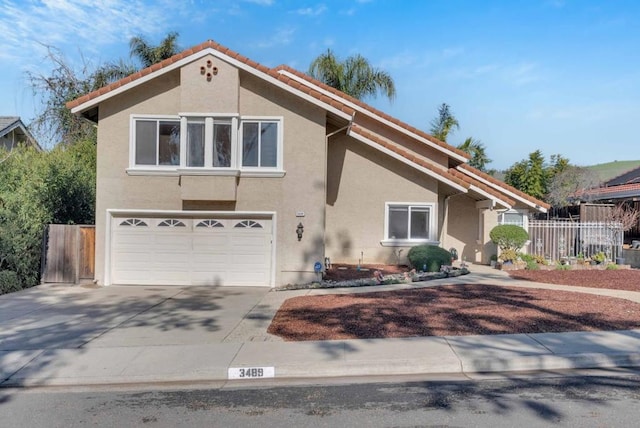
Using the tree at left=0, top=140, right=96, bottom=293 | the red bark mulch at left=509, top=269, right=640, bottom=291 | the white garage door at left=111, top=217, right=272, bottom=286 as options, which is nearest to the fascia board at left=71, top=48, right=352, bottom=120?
the tree at left=0, top=140, right=96, bottom=293

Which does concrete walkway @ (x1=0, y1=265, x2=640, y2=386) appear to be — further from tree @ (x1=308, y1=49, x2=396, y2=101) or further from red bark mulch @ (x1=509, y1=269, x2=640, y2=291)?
tree @ (x1=308, y1=49, x2=396, y2=101)

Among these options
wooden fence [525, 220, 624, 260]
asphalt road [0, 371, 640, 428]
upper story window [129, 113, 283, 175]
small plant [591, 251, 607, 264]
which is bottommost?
asphalt road [0, 371, 640, 428]

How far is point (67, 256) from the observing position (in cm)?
1391

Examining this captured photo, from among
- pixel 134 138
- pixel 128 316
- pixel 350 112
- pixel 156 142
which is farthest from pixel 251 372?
pixel 134 138

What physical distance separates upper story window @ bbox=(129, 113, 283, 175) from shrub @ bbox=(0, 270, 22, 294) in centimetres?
407

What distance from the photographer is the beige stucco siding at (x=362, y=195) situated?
1680 centimetres

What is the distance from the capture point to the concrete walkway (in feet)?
21.7

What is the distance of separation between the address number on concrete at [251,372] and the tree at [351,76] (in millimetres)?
21808

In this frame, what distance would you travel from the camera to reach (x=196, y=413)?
17.3 feet

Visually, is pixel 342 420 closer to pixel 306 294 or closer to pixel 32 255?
pixel 306 294

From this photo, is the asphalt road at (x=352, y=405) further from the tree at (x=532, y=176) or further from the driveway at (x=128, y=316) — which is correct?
the tree at (x=532, y=176)

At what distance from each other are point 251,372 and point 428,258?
9.65 meters

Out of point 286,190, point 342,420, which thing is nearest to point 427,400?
point 342,420

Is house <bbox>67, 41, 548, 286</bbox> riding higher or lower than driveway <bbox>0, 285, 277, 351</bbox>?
higher
